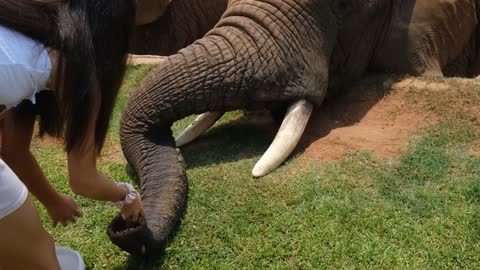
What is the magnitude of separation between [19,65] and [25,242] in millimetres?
591

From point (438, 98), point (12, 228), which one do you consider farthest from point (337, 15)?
point (12, 228)

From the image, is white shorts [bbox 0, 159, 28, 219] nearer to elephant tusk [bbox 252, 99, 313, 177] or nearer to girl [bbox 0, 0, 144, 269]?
girl [bbox 0, 0, 144, 269]

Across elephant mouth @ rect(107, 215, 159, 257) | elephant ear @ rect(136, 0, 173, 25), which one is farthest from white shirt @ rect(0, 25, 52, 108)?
elephant ear @ rect(136, 0, 173, 25)

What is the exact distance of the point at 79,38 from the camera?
6.36 ft

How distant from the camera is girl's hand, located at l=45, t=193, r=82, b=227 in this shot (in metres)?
2.73

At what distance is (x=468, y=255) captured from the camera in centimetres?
284

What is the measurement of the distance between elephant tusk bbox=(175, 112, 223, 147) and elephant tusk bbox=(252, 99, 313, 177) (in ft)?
1.89

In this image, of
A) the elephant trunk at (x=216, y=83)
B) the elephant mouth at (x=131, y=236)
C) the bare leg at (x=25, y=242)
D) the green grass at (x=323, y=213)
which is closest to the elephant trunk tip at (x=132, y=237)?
the elephant mouth at (x=131, y=236)

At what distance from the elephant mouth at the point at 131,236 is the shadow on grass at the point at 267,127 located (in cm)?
112

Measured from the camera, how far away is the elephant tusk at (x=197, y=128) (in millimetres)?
4293

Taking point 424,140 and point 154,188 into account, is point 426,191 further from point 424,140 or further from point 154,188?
point 154,188

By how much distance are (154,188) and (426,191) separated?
57.3 inches

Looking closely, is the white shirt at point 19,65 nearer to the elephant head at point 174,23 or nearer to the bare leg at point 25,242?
the bare leg at point 25,242

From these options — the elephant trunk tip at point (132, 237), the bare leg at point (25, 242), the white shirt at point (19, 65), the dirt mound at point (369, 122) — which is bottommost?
the dirt mound at point (369, 122)
